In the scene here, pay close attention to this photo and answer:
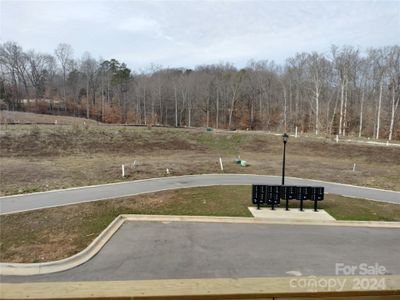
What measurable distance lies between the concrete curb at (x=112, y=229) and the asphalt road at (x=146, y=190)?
3.49m

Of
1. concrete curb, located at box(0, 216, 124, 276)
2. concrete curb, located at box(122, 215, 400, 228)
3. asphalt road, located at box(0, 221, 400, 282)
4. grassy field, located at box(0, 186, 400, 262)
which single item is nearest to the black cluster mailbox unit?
grassy field, located at box(0, 186, 400, 262)

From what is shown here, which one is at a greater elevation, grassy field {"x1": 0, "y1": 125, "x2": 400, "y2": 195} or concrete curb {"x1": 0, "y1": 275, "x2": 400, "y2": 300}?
concrete curb {"x1": 0, "y1": 275, "x2": 400, "y2": 300}

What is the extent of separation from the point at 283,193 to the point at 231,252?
5.37 metres

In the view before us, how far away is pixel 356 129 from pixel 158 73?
47.1 metres

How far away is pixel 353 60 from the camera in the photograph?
5341 centimetres

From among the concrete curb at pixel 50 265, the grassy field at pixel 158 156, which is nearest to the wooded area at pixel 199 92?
the grassy field at pixel 158 156

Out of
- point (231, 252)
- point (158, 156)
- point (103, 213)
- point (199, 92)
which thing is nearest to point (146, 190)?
point (103, 213)

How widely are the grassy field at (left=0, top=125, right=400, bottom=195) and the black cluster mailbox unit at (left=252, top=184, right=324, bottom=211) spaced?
7271mm

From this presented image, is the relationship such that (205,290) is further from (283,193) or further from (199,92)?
(199,92)

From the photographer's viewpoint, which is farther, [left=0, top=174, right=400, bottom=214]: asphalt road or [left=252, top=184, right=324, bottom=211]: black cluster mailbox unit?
[left=0, top=174, right=400, bottom=214]: asphalt road

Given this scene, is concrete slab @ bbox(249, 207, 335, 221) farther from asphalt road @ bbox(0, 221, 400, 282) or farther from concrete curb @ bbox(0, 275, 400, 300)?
concrete curb @ bbox(0, 275, 400, 300)

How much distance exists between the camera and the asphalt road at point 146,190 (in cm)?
1425

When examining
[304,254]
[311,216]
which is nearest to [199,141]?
[311,216]

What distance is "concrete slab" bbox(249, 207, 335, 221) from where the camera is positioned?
43.3 feet
